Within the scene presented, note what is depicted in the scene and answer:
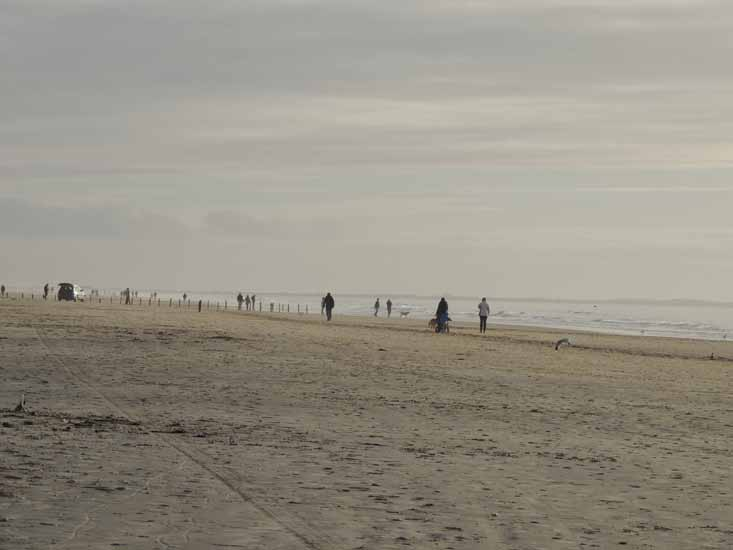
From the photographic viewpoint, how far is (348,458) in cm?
1413

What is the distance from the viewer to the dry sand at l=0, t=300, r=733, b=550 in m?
10.1

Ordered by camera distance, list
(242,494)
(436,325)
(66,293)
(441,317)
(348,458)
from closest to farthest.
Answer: (242,494)
(348,458)
(441,317)
(436,325)
(66,293)

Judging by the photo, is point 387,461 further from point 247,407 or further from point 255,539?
point 247,407

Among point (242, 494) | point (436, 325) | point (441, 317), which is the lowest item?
point (242, 494)

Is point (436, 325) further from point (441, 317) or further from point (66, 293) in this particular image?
point (66, 293)

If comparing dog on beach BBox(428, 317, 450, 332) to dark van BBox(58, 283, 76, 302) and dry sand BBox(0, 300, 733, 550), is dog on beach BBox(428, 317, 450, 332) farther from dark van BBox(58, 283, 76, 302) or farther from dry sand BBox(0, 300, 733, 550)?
dark van BBox(58, 283, 76, 302)

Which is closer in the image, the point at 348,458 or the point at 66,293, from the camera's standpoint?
the point at 348,458

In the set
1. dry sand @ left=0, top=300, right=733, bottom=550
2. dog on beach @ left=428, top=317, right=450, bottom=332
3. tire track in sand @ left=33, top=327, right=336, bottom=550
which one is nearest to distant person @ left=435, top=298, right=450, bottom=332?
dog on beach @ left=428, top=317, right=450, bottom=332

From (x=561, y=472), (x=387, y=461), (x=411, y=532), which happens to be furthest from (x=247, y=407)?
(x=411, y=532)

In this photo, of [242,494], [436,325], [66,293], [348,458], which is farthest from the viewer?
A: [66,293]

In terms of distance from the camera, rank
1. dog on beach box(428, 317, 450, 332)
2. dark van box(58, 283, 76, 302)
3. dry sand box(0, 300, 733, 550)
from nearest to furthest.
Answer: dry sand box(0, 300, 733, 550), dog on beach box(428, 317, 450, 332), dark van box(58, 283, 76, 302)

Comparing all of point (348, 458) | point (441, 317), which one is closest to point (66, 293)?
point (441, 317)

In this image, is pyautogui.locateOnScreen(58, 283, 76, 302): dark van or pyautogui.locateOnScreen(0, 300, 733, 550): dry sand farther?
pyautogui.locateOnScreen(58, 283, 76, 302): dark van

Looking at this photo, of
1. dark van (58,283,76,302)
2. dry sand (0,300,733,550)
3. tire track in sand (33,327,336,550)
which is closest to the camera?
tire track in sand (33,327,336,550)
